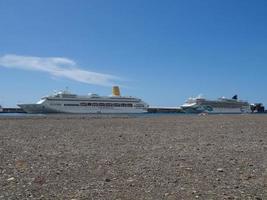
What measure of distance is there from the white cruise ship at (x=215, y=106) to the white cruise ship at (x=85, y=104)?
18.9m

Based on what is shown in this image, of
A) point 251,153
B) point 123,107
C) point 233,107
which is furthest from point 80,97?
point 251,153

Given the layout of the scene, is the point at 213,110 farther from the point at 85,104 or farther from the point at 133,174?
the point at 133,174

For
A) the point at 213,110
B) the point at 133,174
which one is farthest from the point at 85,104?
the point at 133,174

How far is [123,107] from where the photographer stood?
129m

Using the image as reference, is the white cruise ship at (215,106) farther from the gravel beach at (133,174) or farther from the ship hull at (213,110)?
the gravel beach at (133,174)

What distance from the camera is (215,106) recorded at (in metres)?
148

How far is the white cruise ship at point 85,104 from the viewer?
4624 inches

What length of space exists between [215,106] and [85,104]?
158 feet

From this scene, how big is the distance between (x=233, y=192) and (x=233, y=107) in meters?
150

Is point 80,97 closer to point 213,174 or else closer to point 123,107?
point 123,107

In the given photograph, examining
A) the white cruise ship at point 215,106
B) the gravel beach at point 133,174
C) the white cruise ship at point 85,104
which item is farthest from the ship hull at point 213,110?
the gravel beach at point 133,174

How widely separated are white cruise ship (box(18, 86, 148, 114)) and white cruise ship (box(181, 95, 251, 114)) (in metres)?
18.9

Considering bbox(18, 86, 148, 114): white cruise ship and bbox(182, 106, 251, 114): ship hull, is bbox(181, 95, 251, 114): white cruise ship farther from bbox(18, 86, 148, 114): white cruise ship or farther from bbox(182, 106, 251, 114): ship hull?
bbox(18, 86, 148, 114): white cruise ship

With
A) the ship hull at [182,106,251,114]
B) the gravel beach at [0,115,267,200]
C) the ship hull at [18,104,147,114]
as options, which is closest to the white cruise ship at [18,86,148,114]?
the ship hull at [18,104,147,114]
